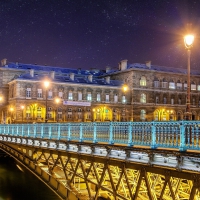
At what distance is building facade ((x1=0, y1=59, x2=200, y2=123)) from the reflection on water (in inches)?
1002

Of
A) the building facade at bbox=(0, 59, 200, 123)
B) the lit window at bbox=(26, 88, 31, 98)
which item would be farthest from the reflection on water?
the lit window at bbox=(26, 88, 31, 98)

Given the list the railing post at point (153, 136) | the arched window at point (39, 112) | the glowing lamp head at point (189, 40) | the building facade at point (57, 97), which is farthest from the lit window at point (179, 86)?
the railing post at point (153, 136)

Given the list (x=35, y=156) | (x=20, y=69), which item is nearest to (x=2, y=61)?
(x=20, y=69)

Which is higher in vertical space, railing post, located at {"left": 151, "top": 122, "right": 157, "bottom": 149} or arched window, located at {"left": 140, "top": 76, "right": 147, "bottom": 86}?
arched window, located at {"left": 140, "top": 76, "right": 147, "bottom": 86}

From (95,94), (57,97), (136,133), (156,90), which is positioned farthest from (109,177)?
(156,90)

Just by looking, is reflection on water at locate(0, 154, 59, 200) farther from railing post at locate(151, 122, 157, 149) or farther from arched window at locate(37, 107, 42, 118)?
arched window at locate(37, 107, 42, 118)

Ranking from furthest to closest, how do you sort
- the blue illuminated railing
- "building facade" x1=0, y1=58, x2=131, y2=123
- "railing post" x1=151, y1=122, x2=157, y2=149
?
1. "building facade" x1=0, y1=58, x2=131, y2=123
2. "railing post" x1=151, y1=122, x2=157, y2=149
3. the blue illuminated railing

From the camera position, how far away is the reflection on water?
1359 inches

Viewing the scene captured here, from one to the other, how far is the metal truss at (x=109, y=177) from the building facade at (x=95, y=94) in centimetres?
4181

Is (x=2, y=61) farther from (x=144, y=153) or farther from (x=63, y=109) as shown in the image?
(x=144, y=153)

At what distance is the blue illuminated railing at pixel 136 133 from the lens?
11016mm

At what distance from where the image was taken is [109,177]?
543 inches

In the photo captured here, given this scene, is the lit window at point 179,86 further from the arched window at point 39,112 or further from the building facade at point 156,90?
the arched window at point 39,112

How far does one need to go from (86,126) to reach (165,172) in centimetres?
713
